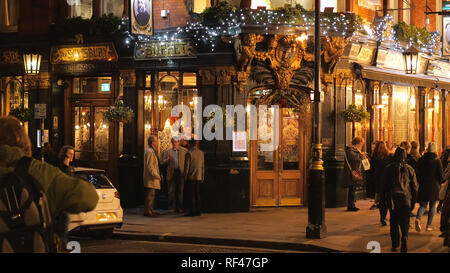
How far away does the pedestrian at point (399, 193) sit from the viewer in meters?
11.2

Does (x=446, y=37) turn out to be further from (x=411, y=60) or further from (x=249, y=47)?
(x=249, y=47)

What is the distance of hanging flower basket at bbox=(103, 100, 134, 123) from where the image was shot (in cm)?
1792

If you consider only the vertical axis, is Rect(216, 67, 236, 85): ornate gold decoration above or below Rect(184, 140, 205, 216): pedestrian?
above

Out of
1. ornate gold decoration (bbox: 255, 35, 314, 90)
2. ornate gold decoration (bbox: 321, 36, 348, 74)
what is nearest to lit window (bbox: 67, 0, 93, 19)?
ornate gold decoration (bbox: 255, 35, 314, 90)

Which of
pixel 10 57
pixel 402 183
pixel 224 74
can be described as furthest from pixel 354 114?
pixel 10 57

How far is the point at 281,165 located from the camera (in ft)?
59.8

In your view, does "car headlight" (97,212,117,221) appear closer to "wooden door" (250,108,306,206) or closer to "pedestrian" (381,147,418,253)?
"pedestrian" (381,147,418,253)

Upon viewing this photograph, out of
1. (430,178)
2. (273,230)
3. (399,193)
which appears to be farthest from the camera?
(273,230)

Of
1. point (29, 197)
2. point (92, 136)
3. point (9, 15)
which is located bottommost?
point (29, 197)

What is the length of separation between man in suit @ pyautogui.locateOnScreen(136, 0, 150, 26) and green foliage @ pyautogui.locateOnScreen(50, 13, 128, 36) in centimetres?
131

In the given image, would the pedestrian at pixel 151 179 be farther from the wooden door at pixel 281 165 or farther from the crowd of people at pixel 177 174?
the wooden door at pixel 281 165

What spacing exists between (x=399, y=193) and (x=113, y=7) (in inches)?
456

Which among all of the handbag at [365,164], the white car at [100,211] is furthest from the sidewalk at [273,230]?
the handbag at [365,164]
